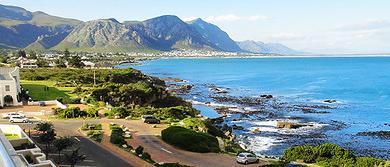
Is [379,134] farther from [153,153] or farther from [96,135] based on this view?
[96,135]

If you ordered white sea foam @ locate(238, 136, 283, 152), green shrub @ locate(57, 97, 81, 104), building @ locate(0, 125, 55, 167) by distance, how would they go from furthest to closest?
green shrub @ locate(57, 97, 81, 104), white sea foam @ locate(238, 136, 283, 152), building @ locate(0, 125, 55, 167)

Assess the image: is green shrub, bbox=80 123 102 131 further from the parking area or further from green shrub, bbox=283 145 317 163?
green shrub, bbox=283 145 317 163

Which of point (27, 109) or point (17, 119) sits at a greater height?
point (17, 119)

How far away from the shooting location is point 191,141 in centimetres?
4075

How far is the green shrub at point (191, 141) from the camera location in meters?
40.2

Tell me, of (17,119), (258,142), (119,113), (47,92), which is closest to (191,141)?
(258,142)

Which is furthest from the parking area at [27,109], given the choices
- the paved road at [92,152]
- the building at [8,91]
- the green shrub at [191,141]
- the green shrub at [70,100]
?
the green shrub at [191,141]

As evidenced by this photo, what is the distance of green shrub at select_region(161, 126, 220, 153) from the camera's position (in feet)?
132

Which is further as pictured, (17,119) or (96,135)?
(17,119)

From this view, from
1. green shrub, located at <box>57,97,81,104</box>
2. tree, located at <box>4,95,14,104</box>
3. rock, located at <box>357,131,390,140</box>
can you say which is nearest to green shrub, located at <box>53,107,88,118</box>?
green shrub, located at <box>57,97,81,104</box>

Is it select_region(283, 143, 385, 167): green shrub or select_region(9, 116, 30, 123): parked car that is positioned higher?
select_region(9, 116, 30, 123): parked car

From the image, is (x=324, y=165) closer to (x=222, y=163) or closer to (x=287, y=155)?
(x=287, y=155)

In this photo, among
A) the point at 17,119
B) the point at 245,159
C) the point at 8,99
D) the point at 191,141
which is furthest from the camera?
the point at 8,99

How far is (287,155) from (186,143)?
9.52 meters
